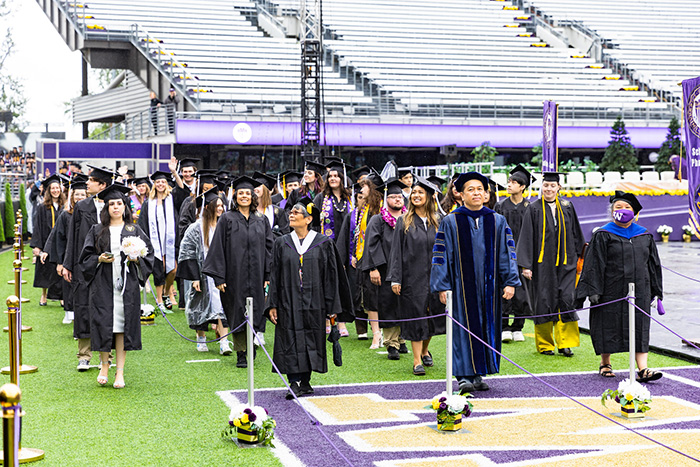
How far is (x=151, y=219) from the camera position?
1191 cm

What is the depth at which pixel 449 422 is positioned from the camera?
231 inches

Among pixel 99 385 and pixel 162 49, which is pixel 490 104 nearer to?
pixel 162 49

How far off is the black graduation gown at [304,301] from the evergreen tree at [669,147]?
76.0 feet

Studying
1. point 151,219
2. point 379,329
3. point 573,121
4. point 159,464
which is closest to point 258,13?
point 573,121

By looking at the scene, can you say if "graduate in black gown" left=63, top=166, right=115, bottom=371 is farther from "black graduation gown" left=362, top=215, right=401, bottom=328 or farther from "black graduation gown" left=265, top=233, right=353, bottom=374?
"black graduation gown" left=362, top=215, right=401, bottom=328

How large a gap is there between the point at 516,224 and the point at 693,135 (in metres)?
1.99

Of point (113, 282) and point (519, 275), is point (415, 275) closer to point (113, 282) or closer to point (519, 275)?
point (519, 275)

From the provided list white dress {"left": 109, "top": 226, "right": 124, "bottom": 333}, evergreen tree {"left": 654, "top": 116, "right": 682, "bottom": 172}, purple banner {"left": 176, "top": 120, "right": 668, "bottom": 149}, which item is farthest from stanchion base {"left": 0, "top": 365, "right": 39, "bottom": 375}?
evergreen tree {"left": 654, "top": 116, "right": 682, "bottom": 172}

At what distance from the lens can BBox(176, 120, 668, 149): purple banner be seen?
26031mm

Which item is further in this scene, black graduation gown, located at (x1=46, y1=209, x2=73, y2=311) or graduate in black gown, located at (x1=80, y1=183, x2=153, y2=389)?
black graduation gown, located at (x1=46, y1=209, x2=73, y2=311)

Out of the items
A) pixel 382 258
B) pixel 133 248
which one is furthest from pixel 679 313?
pixel 133 248

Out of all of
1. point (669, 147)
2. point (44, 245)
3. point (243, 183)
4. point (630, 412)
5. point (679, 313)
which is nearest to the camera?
point (630, 412)

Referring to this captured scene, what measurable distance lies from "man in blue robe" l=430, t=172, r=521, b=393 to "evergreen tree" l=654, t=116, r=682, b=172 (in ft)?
73.8

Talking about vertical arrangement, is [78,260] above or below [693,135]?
below
